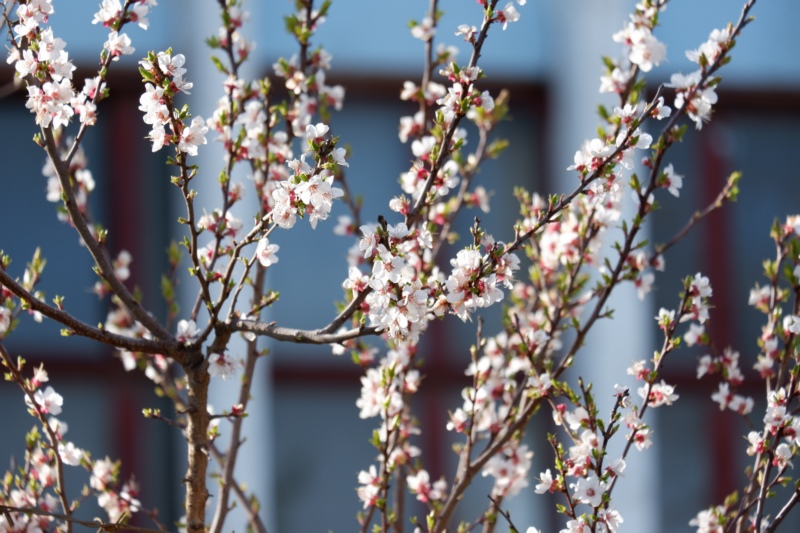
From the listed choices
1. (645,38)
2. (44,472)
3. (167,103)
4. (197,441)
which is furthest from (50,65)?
(645,38)

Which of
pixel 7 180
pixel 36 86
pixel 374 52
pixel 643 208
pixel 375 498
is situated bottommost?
pixel 375 498

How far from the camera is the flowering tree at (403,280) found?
1.87m

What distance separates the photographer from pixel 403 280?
1821 millimetres

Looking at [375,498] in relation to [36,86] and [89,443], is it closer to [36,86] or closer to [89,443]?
[36,86]

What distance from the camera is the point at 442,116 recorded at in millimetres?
2031

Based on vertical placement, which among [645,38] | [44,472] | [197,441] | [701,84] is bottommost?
[197,441]

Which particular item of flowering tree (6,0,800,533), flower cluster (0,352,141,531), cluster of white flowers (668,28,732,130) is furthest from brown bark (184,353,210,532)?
cluster of white flowers (668,28,732,130)

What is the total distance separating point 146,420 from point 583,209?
3.11m

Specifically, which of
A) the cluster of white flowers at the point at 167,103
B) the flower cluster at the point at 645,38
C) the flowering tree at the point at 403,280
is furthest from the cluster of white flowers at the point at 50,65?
the flower cluster at the point at 645,38

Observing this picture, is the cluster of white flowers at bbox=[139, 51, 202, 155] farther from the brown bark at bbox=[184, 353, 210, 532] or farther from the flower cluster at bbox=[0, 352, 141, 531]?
the flower cluster at bbox=[0, 352, 141, 531]

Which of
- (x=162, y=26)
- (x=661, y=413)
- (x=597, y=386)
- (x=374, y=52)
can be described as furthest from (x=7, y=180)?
(x=661, y=413)

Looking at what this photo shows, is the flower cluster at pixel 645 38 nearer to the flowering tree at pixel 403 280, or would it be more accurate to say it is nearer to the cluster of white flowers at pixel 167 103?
the flowering tree at pixel 403 280

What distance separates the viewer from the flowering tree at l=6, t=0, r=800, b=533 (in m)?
1.87

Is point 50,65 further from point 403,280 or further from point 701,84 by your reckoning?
point 701,84
